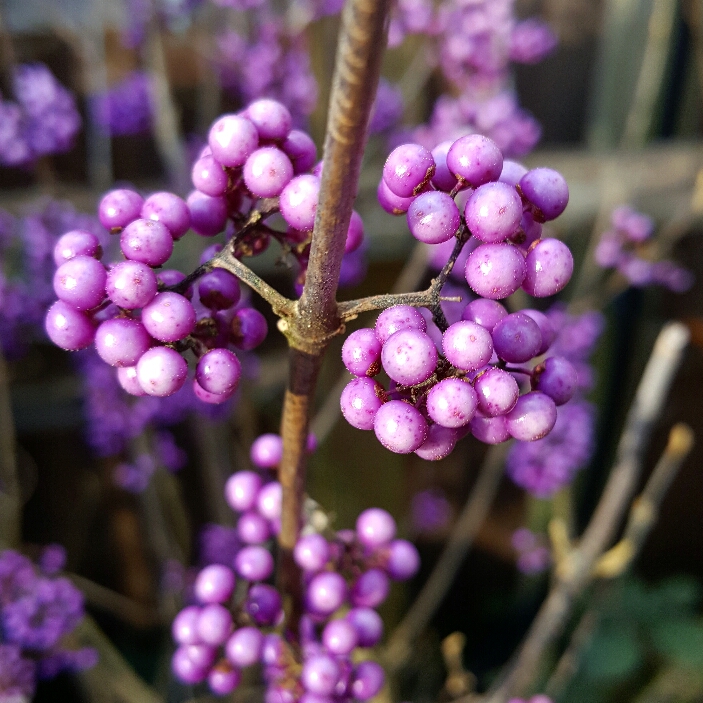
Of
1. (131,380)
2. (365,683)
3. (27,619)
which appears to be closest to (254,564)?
(365,683)

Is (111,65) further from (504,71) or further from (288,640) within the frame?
(288,640)

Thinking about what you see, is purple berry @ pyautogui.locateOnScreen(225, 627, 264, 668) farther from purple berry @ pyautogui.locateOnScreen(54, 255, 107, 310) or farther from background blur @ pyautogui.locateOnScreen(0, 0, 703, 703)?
background blur @ pyautogui.locateOnScreen(0, 0, 703, 703)

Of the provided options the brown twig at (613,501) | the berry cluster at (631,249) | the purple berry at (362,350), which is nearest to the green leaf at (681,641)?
the brown twig at (613,501)

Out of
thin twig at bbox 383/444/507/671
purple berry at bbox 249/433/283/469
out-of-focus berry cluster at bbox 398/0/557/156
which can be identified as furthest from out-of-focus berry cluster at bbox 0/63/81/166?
thin twig at bbox 383/444/507/671

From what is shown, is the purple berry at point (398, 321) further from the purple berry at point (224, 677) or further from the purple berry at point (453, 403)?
the purple berry at point (224, 677)

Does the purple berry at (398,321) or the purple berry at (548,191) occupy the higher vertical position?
the purple berry at (548,191)

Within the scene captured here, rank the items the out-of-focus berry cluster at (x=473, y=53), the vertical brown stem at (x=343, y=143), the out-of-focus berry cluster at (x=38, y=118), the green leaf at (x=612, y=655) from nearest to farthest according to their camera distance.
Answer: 1. the vertical brown stem at (x=343, y=143)
2. the out-of-focus berry cluster at (x=38, y=118)
3. the out-of-focus berry cluster at (x=473, y=53)
4. the green leaf at (x=612, y=655)
